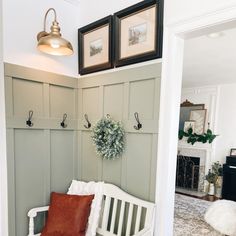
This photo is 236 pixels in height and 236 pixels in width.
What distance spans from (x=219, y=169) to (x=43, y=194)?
12.8 ft

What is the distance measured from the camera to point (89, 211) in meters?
1.65

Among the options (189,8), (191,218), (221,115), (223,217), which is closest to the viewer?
(189,8)

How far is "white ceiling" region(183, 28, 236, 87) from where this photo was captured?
2.35 meters

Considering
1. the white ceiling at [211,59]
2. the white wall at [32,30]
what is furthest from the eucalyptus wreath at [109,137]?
the white ceiling at [211,59]

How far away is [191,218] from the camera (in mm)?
3252

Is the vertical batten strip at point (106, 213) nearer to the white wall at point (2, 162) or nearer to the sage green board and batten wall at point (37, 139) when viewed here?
the sage green board and batten wall at point (37, 139)

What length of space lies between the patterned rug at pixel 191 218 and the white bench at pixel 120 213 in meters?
1.51

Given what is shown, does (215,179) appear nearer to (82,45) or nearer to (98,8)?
(82,45)

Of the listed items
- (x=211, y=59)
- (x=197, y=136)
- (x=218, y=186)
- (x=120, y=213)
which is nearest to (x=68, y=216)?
(x=120, y=213)

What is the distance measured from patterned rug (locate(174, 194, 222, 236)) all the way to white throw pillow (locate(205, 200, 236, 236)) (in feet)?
0.44

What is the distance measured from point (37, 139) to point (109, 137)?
0.62 meters

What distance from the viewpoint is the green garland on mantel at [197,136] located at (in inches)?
179

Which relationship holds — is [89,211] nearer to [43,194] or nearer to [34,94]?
[43,194]

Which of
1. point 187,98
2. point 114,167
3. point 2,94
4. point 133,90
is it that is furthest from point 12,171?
point 187,98
